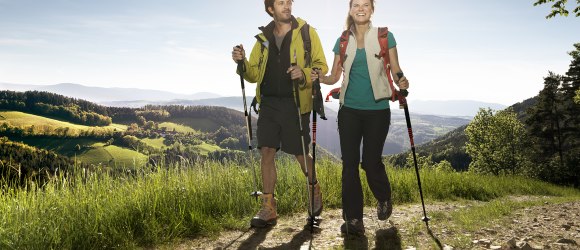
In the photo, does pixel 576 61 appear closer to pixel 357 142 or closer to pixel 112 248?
pixel 357 142

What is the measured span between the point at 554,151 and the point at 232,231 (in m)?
47.4

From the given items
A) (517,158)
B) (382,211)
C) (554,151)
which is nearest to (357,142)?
(382,211)

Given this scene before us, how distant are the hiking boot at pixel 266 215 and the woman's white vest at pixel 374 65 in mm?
1706

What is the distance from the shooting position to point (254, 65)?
5.93m

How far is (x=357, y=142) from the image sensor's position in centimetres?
532

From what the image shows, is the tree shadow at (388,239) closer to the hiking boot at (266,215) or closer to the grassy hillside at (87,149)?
the hiking boot at (266,215)

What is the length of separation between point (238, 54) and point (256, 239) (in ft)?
7.91

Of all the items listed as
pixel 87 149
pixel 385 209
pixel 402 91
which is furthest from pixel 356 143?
pixel 87 149

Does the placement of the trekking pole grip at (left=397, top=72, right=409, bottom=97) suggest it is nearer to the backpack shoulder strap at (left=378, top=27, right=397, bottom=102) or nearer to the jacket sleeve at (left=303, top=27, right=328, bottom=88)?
the backpack shoulder strap at (left=378, top=27, right=397, bottom=102)

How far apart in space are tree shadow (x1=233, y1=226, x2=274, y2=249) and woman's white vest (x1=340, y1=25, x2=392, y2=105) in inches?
76.1

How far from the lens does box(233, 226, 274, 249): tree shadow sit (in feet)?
16.0

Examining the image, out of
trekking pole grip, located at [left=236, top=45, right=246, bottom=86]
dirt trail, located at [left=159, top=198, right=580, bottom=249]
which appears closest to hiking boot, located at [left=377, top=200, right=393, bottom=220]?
dirt trail, located at [left=159, top=198, right=580, bottom=249]

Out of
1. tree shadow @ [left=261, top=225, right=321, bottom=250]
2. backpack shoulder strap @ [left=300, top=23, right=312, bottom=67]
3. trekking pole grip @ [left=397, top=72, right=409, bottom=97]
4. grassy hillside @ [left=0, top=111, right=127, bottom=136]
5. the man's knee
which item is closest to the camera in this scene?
tree shadow @ [left=261, top=225, right=321, bottom=250]

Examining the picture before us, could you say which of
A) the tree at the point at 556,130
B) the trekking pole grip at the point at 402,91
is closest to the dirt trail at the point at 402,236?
the trekking pole grip at the point at 402,91
